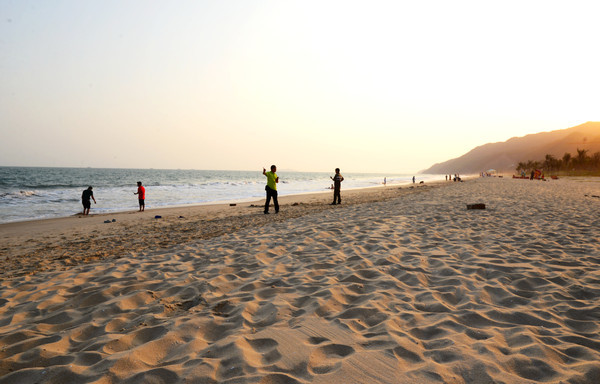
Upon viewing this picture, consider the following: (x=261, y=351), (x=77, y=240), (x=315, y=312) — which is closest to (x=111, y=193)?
(x=77, y=240)

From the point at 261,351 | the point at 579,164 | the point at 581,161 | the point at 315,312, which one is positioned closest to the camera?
the point at 261,351

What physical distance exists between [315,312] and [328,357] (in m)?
0.85

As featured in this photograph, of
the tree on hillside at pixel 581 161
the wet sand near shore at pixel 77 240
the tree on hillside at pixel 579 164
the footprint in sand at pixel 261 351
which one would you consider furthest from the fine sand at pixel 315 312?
the tree on hillside at pixel 581 161

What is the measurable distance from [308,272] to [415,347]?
2.26 metres

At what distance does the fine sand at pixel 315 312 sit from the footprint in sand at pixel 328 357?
16mm

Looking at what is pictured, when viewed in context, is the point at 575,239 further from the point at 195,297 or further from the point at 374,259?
the point at 195,297

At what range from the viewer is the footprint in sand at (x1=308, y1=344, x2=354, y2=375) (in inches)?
86.7

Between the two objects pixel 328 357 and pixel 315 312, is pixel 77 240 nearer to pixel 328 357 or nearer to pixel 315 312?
pixel 315 312

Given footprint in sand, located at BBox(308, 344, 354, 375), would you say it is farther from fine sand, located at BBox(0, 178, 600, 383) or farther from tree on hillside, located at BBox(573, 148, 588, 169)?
tree on hillside, located at BBox(573, 148, 588, 169)

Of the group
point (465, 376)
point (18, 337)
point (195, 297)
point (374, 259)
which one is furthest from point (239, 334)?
point (374, 259)

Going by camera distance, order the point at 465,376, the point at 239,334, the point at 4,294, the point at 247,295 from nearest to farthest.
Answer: the point at 465,376
the point at 239,334
the point at 247,295
the point at 4,294

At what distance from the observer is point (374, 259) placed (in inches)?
198

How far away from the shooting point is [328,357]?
2355 millimetres

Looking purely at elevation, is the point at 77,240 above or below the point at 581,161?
below
